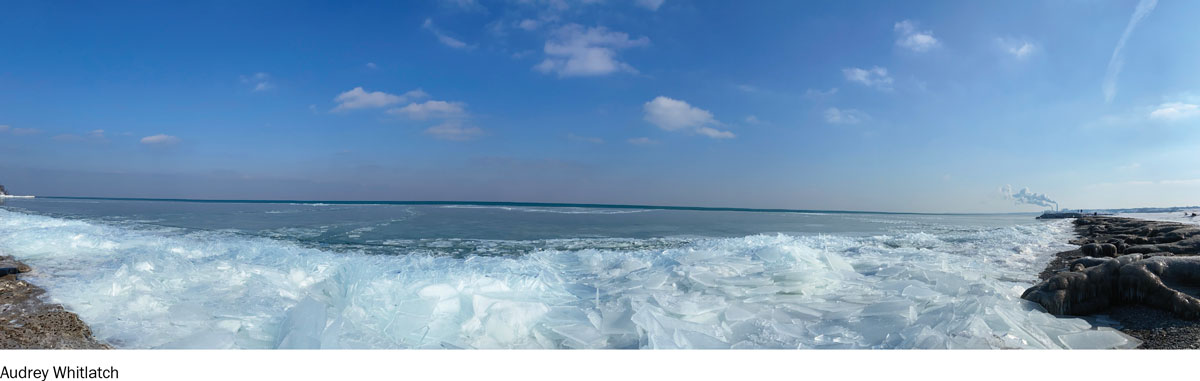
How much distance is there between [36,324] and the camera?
428 cm

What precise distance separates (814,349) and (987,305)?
176cm

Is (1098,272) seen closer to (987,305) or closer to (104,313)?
(987,305)

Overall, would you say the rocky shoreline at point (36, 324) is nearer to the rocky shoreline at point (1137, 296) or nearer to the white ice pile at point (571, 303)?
the white ice pile at point (571, 303)

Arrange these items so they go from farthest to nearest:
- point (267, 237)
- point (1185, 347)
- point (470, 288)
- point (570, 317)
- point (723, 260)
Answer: point (267, 237), point (723, 260), point (470, 288), point (570, 317), point (1185, 347)

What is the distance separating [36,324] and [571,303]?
468 cm

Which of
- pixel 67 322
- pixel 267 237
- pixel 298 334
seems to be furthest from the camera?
pixel 267 237

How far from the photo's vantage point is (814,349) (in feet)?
11.8

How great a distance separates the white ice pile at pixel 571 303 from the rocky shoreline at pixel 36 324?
147 millimetres

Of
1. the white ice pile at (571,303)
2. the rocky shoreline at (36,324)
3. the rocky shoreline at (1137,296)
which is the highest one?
the rocky shoreline at (1137,296)

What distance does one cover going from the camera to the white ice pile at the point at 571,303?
382cm

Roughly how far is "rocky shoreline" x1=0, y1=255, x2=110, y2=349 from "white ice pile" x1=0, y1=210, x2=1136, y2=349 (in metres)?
0.15

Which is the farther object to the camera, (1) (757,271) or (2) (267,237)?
(2) (267,237)

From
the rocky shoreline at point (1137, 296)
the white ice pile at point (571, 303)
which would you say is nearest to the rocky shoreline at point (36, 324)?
the white ice pile at point (571, 303)

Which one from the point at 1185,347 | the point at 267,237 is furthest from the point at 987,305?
the point at 267,237
